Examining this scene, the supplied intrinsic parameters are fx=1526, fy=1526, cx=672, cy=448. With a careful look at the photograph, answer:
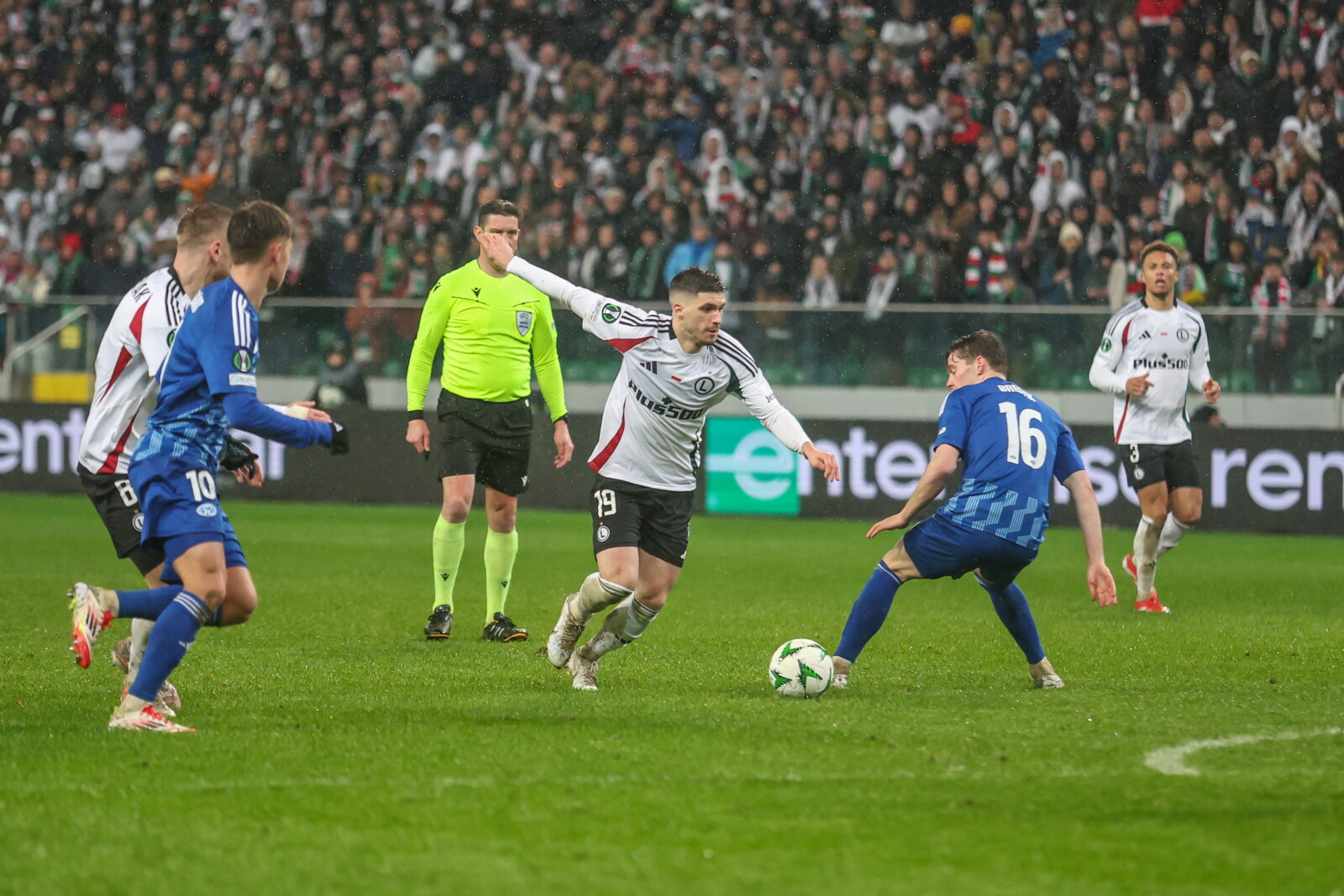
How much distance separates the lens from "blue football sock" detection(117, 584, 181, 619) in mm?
5582

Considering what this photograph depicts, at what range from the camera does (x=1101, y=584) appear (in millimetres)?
6227

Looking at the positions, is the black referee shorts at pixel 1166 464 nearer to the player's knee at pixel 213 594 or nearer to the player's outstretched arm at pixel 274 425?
the player's outstretched arm at pixel 274 425

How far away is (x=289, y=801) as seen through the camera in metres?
4.60

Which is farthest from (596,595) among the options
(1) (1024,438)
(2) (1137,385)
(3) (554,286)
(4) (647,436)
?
(2) (1137,385)

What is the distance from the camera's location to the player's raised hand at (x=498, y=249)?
270 inches

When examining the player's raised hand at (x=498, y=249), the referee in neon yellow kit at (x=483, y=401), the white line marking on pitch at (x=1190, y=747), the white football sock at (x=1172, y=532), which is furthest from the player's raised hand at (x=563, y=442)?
the white line marking on pitch at (x=1190, y=747)

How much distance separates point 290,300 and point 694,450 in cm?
1113

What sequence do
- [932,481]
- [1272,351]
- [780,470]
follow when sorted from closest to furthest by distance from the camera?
[932,481]
[1272,351]
[780,470]

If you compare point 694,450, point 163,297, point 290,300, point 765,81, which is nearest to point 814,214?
point 765,81

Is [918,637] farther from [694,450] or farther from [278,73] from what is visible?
[278,73]

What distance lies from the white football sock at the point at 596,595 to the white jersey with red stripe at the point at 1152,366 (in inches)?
189

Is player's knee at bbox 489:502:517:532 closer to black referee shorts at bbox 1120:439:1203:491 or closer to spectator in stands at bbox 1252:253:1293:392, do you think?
black referee shorts at bbox 1120:439:1203:491

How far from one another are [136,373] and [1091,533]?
4.05m

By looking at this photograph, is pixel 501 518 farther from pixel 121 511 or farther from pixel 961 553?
pixel 961 553
